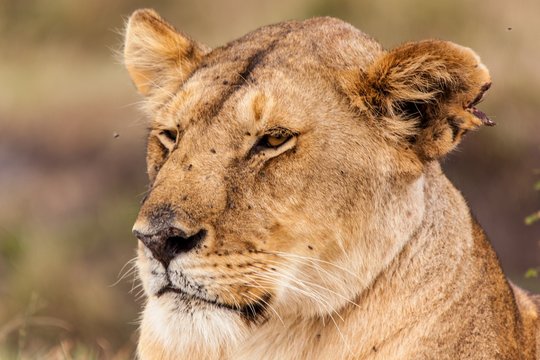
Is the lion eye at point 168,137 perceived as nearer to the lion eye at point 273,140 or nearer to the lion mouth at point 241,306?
the lion eye at point 273,140

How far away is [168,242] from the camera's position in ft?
13.2

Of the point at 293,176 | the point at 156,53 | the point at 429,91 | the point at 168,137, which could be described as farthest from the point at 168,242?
the point at 156,53

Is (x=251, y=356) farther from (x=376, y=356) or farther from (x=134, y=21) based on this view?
(x=134, y=21)

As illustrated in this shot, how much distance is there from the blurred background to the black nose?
265 inches

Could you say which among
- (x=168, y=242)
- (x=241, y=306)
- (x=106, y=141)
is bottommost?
(x=106, y=141)

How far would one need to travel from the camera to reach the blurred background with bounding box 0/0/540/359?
1216 centimetres

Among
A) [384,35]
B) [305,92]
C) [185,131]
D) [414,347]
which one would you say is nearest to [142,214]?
[185,131]

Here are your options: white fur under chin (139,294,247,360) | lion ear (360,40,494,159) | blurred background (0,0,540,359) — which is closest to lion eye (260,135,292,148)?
lion ear (360,40,494,159)

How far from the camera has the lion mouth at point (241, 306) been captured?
4.12 m

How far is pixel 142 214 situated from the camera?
416 cm

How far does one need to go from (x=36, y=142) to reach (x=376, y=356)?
10.00 meters

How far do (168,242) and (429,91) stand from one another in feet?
3.60

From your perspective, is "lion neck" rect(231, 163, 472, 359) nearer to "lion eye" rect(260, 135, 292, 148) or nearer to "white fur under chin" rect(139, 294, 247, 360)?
"white fur under chin" rect(139, 294, 247, 360)

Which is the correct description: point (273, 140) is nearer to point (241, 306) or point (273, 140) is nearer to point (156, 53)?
point (241, 306)
